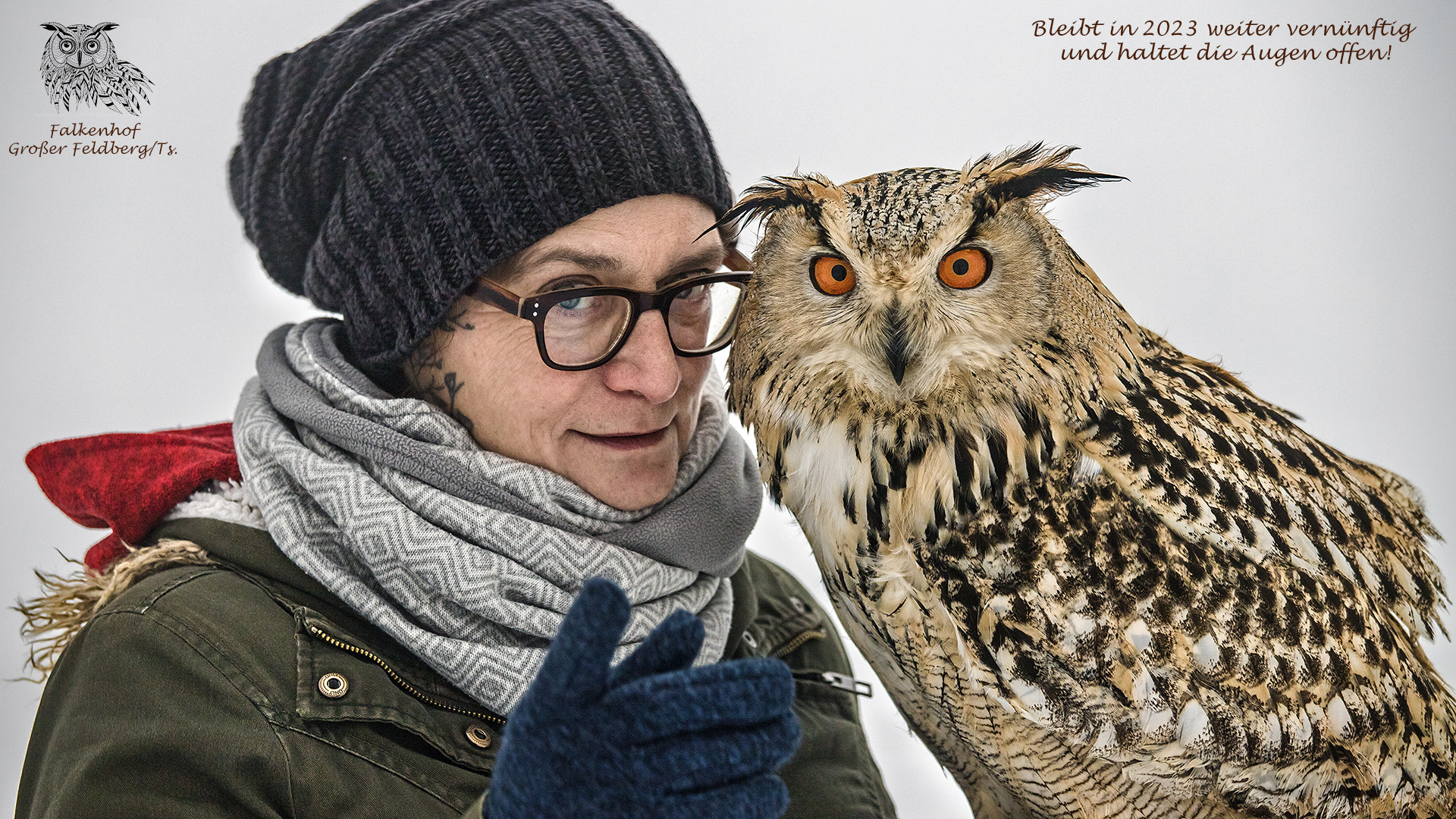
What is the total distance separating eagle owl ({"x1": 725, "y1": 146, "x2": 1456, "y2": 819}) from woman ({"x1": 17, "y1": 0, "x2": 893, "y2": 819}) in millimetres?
152

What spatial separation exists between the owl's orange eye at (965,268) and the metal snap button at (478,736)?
1.98ft

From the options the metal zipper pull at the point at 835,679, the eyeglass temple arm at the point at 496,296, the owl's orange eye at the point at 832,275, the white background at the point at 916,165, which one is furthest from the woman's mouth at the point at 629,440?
the white background at the point at 916,165

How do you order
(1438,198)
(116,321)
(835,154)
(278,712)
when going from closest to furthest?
(278,712)
(1438,198)
(835,154)
(116,321)

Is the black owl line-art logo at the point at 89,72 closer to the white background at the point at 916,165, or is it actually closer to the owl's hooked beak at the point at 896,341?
the white background at the point at 916,165

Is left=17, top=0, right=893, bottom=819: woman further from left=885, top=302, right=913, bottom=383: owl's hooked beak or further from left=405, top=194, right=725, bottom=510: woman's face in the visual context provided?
left=885, top=302, right=913, bottom=383: owl's hooked beak

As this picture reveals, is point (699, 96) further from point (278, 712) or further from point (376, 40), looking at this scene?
point (278, 712)

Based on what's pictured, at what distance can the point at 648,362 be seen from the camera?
0.95 m

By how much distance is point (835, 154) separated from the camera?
155 cm

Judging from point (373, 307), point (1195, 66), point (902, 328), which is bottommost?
point (373, 307)

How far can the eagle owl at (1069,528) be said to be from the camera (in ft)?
2.61

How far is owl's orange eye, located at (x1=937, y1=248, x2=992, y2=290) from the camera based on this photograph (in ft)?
2.74

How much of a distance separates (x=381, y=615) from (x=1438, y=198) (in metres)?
1.52

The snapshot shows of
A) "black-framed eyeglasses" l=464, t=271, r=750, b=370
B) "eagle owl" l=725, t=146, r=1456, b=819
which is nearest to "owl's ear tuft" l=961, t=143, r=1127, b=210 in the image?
"eagle owl" l=725, t=146, r=1456, b=819

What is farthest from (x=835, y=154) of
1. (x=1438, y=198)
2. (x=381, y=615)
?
(x=381, y=615)
